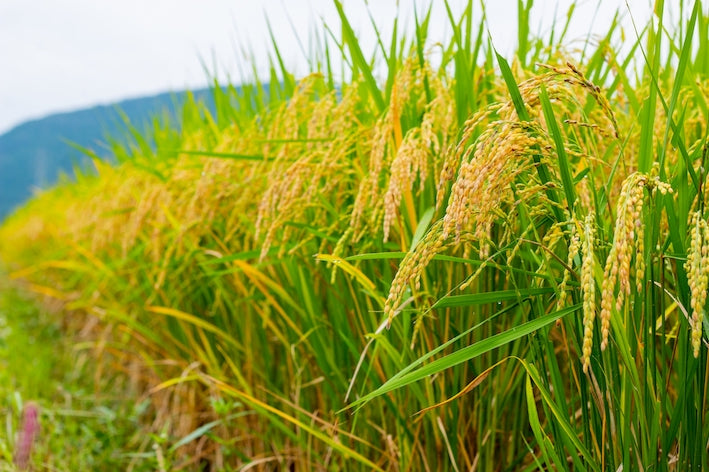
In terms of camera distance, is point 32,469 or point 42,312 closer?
point 32,469

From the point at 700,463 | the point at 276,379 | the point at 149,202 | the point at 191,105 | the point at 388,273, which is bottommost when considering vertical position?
the point at 276,379

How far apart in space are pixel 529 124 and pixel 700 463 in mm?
484

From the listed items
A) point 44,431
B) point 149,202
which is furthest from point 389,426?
point 44,431

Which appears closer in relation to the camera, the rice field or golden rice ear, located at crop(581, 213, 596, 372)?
golden rice ear, located at crop(581, 213, 596, 372)

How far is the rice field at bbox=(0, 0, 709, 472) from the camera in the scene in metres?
0.82

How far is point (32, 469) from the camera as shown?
2.10m

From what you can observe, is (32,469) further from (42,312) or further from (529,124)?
(42,312)

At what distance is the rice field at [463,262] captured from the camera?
0.82 metres

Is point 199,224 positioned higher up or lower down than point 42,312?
higher up

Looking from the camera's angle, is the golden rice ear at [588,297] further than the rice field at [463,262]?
No

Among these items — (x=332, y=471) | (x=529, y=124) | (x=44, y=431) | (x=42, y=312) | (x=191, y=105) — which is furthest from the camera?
(x=42, y=312)

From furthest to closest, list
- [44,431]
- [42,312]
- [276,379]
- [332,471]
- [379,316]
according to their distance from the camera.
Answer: [42,312]
[44,431]
[276,379]
[332,471]
[379,316]

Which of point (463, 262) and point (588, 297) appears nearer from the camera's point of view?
point (588, 297)

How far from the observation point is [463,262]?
3.35 feet
